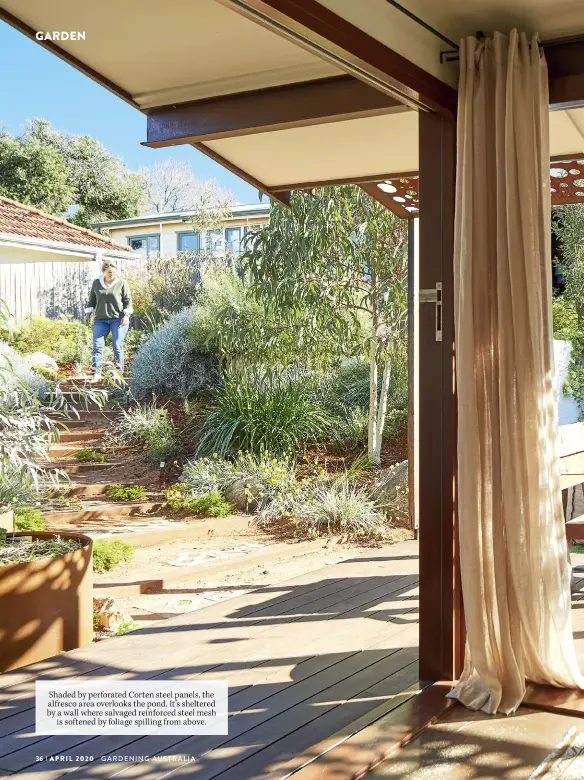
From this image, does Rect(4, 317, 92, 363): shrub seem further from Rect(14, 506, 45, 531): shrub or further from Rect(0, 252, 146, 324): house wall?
Rect(14, 506, 45, 531): shrub

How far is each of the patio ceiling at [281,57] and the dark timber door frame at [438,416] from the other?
0.25 m

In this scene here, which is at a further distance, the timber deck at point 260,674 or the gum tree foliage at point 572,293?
the gum tree foliage at point 572,293

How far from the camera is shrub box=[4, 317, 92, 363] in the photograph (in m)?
12.2

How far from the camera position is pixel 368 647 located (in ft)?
12.4

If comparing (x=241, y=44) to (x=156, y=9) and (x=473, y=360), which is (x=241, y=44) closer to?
(x=156, y=9)

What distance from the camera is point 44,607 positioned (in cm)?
361

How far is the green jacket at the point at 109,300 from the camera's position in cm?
1148

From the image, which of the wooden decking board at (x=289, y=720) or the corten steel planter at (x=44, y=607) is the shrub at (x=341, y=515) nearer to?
the wooden decking board at (x=289, y=720)

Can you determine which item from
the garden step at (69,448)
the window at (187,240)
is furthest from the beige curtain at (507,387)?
the window at (187,240)

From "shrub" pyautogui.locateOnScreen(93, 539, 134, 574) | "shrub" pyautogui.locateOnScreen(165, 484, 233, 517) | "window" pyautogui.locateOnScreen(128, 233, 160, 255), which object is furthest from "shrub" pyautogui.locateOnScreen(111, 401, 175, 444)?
"window" pyautogui.locateOnScreen(128, 233, 160, 255)

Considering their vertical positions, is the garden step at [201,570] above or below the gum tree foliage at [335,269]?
below

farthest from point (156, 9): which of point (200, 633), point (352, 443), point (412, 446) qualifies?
point (352, 443)

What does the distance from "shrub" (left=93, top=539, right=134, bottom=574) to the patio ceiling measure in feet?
10.0

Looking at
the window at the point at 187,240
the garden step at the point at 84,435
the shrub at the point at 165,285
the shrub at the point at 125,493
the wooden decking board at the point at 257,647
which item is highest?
the window at the point at 187,240
